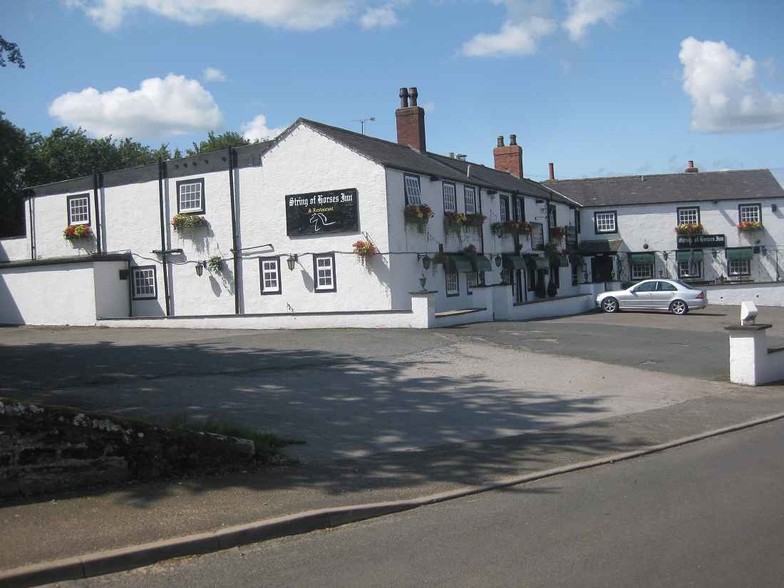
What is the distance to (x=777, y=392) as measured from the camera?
14.5m

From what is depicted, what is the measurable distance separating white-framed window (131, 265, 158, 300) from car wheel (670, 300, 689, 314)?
21.8m

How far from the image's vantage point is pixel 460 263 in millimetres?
29594

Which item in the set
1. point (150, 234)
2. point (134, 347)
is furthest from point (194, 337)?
point (150, 234)

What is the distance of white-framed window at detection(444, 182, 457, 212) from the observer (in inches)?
1180

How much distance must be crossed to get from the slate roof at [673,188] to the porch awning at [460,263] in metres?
19.8

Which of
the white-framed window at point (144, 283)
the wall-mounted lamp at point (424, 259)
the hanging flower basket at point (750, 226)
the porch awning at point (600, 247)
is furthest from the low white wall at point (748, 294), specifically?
the white-framed window at point (144, 283)

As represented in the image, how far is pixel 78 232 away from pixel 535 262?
20.9m

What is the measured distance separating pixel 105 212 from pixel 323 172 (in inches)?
432

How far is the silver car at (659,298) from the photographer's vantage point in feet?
106

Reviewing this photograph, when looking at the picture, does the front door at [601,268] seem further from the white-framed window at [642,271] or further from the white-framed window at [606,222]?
the white-framed window at [606,222]

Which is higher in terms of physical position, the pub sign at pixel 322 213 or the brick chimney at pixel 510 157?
the brick chimney at pixel 510 157

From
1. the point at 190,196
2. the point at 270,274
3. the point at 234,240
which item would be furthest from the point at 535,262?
the point at 190,196

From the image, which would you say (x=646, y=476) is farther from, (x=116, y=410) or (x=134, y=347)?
(x=134, y=347)

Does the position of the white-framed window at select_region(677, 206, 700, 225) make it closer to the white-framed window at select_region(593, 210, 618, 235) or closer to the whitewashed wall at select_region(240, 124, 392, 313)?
the white-framed window at select_region(593, 210, 618, 235)
